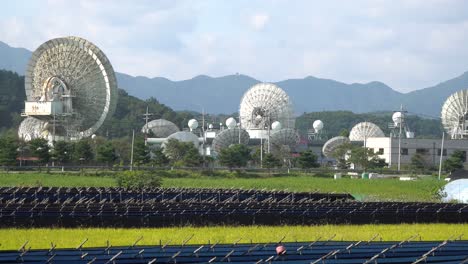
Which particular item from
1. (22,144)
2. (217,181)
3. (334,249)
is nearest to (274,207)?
Answer: (334,249)

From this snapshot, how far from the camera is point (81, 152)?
87.7 metres

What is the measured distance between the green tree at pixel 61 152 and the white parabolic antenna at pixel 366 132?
2704 inches

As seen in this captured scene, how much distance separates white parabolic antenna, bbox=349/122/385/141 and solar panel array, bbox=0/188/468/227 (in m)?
100

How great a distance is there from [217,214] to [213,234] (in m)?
4.19

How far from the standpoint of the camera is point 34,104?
8869cm

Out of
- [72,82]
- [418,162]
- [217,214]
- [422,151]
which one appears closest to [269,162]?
[72,82]

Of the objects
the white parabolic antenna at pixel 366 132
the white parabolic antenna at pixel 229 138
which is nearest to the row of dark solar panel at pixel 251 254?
the white parabolic antenna at pixel 229 138

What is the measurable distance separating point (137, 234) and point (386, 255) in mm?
11789

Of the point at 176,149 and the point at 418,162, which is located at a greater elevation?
the point at 176,149

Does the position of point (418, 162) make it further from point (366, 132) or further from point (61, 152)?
point (61, 152)

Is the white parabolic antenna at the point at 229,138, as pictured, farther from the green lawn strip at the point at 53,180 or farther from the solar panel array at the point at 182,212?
the solar panel array at the point at 182,212

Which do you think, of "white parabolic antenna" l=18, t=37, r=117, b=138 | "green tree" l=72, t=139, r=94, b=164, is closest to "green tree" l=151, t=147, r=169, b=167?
"green tree" l=72, t=139, r=94, b=164

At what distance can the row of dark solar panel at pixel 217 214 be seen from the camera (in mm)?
32031

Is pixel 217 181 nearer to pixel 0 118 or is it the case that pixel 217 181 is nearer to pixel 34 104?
pixel 34 104
